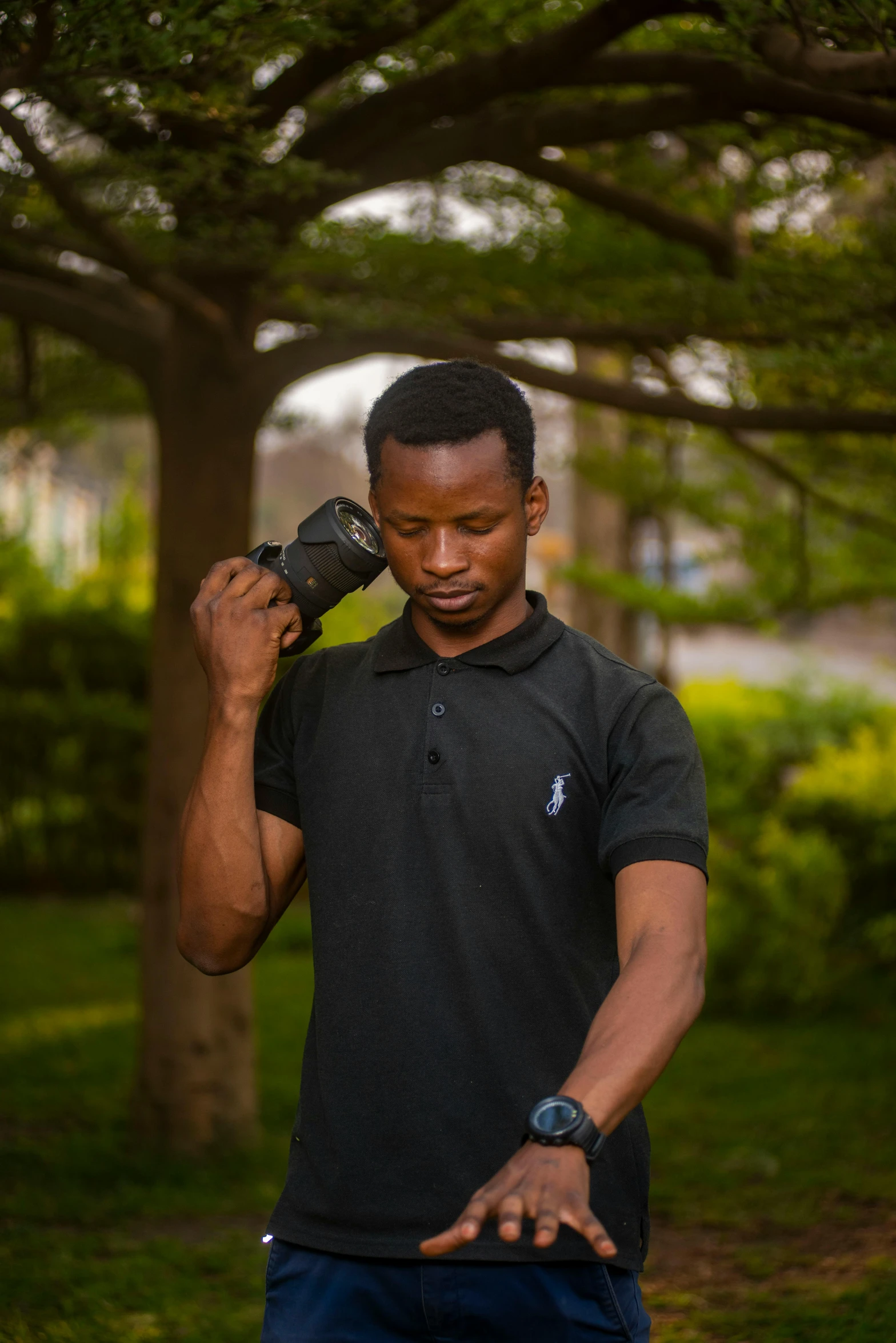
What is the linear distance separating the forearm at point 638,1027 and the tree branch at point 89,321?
400 centimetres

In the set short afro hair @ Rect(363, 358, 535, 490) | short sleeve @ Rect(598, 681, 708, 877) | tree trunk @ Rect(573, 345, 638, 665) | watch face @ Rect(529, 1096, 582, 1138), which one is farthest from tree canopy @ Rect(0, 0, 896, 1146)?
tree trunk @ Rect(573, 345, 638, 665)

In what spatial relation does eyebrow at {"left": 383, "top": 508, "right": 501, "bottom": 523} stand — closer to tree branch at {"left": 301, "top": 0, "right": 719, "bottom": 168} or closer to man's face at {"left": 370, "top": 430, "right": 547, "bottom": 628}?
man's face at {"left": 370, "top": 430, "right": 547, "bottom": 628}

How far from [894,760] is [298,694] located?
20.7ft

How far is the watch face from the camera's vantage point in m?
1.62

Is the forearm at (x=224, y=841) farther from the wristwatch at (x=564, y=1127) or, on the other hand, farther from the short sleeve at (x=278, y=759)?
the wristwatch at (x=564, y=1127)

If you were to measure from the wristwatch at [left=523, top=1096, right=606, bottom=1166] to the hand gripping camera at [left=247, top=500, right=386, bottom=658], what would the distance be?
901 millimetres

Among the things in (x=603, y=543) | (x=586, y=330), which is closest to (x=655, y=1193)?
(x=586, y=330)

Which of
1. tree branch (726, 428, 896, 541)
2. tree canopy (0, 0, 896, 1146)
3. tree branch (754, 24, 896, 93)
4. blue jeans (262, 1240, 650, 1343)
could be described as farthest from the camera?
tree branch (726, 428, 896, 541)

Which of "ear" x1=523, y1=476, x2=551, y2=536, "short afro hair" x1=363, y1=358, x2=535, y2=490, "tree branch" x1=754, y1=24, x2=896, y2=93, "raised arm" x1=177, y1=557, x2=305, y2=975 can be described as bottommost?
"raised arm" x1=177, y1=557, x2=305, y2=975

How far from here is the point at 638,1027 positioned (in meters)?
1.76

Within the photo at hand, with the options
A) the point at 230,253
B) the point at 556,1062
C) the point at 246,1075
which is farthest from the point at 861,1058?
the point at 556,1062

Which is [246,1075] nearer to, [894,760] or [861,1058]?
[861,1058]

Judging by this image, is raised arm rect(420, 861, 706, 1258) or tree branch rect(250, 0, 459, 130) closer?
raised arm rect(420, 861, 706, 1258)

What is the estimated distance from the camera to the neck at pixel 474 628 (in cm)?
217
